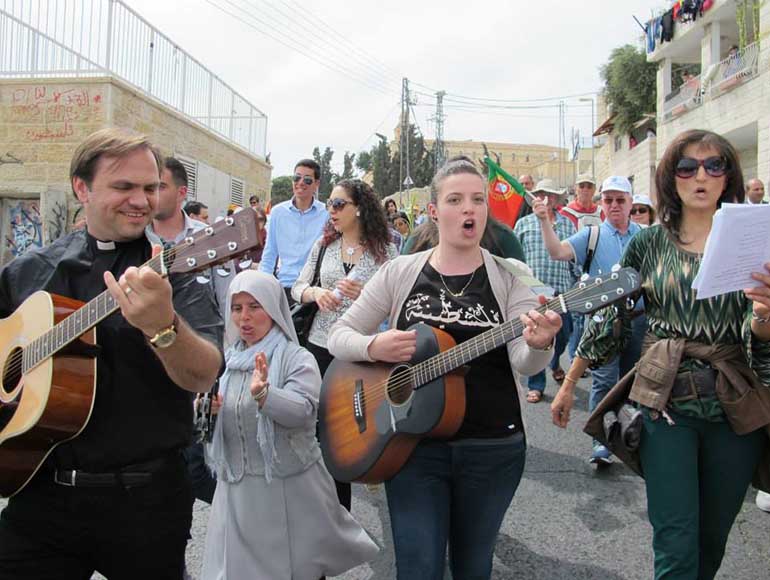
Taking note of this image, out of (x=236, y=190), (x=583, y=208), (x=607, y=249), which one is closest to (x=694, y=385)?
(x=607, y=249)

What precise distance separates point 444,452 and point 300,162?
3.79 metres

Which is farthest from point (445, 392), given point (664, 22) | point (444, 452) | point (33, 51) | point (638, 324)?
point (664, 22)

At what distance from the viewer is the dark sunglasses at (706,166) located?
248cm

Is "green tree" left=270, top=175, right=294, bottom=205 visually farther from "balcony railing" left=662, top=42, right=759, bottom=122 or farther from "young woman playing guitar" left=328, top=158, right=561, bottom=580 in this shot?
"young woman playing guitar" left=328, top=158, right=561, bottom=580

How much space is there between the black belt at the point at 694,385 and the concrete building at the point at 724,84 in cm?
1637

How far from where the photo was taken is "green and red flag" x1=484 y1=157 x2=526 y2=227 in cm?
579

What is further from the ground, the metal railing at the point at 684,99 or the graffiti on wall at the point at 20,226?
the metal railing at the point at 684,99

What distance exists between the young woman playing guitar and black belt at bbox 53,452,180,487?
979mm

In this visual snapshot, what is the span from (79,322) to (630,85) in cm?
3642

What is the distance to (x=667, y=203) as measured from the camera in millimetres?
2635

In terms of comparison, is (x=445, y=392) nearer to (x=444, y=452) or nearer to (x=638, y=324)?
(x=444, y=452)

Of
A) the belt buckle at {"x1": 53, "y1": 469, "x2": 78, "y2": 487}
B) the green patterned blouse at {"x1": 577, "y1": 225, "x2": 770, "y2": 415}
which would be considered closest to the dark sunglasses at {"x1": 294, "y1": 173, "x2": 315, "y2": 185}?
the green patterned blouse at {"x1": 577, "y1": 225, "x2": 770, "y2": 415}

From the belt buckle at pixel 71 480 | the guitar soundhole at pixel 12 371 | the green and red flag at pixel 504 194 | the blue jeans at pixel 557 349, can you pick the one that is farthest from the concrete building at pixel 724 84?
the belt buckle at pixel 71 480

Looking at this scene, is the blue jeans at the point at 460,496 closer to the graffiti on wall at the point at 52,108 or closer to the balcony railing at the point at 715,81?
the graffiti on wall at the point at 52,108
